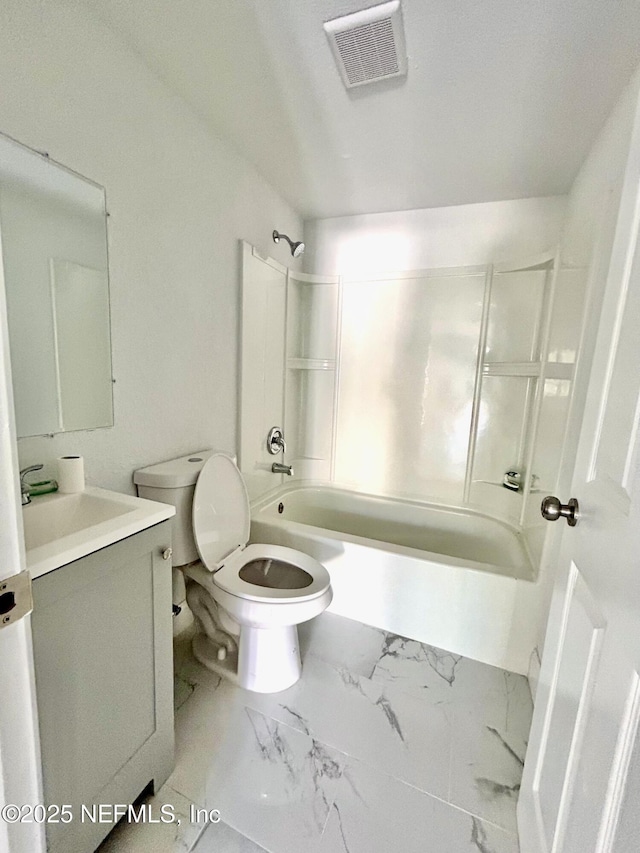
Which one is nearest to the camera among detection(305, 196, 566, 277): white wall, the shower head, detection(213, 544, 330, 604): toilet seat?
detection(213, 544, 330, 604): toilet seat

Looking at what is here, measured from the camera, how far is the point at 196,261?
1.60 metres

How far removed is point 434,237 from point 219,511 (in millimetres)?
2061

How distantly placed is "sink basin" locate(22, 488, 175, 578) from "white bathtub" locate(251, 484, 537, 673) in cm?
101

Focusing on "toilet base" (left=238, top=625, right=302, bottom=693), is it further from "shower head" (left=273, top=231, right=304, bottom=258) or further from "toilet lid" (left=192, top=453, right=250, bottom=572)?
"shower head" (left=273, top=231, right=304, bottom=258)

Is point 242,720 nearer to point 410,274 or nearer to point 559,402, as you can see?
point 559,402

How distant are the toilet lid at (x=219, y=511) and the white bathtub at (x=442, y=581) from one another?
14.1 inches

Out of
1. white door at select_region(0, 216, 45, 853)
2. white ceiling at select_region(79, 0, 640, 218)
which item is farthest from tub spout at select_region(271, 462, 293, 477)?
white door at select_region(0, 216, 45, 853)

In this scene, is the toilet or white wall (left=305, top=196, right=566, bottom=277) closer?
the toilet

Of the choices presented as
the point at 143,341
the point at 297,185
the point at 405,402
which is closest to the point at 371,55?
the point at 297,185

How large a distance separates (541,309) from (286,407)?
5.37ft

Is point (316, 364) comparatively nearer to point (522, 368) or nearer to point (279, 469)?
point (279, 469)

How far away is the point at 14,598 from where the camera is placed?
0.53 metres

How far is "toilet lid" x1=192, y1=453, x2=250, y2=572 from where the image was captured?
1.45 m

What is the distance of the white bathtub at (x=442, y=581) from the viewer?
1.60 metres
